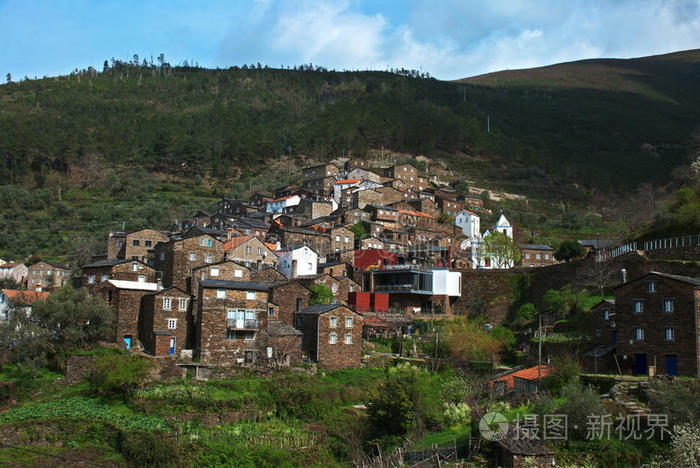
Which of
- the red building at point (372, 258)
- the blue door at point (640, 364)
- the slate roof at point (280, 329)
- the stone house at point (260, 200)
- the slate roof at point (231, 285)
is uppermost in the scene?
the stone house at point (260, 200)

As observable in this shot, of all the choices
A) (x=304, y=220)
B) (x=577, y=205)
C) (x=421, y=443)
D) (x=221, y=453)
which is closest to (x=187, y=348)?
(x=221, y=453)

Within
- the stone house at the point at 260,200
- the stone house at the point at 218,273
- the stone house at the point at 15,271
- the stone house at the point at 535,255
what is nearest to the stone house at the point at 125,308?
the stone house at the point at 218,273

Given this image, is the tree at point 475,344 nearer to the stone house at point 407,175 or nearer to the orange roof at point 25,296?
the orange roof at point 25,296

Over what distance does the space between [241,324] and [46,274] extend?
3595 cm

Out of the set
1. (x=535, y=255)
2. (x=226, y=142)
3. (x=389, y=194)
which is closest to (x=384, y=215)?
(x=389, y=194)

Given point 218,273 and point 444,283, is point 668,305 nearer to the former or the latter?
point 444,283

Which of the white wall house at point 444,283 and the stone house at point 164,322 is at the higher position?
the white wall house at point 444,283

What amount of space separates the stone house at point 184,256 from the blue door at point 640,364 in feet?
105

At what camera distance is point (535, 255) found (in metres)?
68.9

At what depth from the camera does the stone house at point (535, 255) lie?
6856 centimetres

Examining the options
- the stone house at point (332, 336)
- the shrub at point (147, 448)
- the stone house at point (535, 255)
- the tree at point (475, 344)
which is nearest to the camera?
the shrub at point (147, 448)

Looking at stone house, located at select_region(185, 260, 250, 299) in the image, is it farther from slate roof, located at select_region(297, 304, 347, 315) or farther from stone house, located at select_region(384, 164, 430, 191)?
stone house, located at select_region(384, 164, 430, 191)

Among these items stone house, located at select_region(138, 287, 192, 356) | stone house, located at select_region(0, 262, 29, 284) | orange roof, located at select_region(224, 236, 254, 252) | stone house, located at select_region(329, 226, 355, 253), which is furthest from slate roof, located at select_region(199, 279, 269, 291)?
stone house, located at select_region(0, 262, 29, 284)

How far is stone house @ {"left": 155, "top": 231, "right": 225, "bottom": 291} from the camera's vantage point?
160 ft
